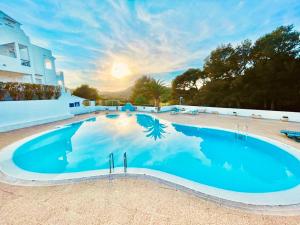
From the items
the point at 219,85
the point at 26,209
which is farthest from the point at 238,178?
the point at 219,85

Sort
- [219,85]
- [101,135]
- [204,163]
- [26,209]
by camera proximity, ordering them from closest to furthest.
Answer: [26,209] < [204,163] < [101,135] < [219,85]

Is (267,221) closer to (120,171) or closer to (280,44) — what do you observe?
(120,171)

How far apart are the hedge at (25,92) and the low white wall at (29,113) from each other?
65 centimetres

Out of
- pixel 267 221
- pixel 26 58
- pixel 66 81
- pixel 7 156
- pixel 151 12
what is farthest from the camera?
pixel 66 81

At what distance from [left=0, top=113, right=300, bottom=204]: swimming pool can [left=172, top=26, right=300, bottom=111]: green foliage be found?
1186cm

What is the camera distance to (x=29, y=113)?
408 inches

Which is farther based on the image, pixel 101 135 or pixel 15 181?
pixel 101 135

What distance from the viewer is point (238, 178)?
4754 mm

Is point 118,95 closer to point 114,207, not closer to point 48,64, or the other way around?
point 48,64

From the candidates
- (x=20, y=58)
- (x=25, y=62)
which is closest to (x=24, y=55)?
(x=25, y=62)

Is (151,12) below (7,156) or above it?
above

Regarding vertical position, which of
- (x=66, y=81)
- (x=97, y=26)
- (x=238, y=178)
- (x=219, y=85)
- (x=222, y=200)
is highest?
(x=97, y=26)

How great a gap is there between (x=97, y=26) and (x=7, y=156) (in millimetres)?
11795

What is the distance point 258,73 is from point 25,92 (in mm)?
22643
